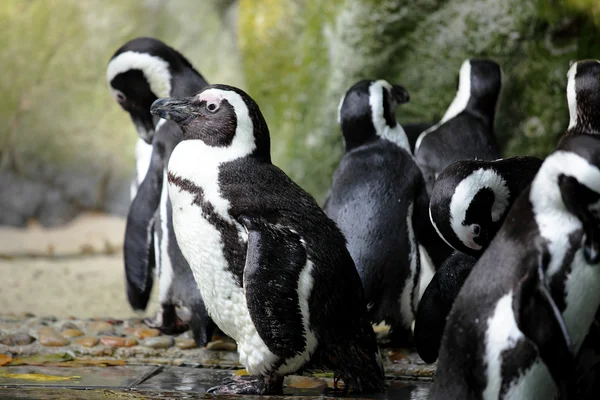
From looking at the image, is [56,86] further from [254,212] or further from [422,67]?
[254,212]

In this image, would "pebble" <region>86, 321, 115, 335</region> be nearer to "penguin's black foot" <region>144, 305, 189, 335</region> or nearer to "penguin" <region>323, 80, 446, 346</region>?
"penguin's black foot" <region>144, 305, 189, 335</region>

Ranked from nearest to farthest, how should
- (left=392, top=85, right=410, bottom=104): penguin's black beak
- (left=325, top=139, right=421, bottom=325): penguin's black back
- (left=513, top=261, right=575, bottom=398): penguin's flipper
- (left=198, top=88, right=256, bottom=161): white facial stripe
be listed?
(left=513, top=261, right=575, bottom=398): penguin's flipper
(left=198, top=88, right=256, bottom=161): white facial stripe
(left=325, top=139, right=421, bottom=325): penguin's black back
(left=392, top=85, right=410, bottom=104): penguin's black beak

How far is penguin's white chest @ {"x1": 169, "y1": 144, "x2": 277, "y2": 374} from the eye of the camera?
121 inches

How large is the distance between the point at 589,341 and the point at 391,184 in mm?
1440

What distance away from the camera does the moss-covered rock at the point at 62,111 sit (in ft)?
29.7

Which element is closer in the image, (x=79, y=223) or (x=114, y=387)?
(x=114, y=387)

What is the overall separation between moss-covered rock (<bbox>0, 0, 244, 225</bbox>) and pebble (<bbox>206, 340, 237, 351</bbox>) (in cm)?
509

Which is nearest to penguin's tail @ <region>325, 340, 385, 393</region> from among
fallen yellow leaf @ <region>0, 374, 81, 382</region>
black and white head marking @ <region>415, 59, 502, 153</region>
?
fallen yellow leaf @ <region>0, 374, 81, 382</region>

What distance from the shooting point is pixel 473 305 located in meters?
2.64

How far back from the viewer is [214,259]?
3088 millimetres

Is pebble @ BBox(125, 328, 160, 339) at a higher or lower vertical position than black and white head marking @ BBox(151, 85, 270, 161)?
lower

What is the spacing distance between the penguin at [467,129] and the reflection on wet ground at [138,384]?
4.89 ft

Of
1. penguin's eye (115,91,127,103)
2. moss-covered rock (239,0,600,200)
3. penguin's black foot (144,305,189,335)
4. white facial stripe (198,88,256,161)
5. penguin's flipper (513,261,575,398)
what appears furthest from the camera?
moss-covered rock (239,0,600,200)

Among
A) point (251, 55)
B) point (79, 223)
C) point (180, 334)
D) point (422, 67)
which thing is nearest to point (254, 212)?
point (180, 334)
